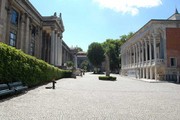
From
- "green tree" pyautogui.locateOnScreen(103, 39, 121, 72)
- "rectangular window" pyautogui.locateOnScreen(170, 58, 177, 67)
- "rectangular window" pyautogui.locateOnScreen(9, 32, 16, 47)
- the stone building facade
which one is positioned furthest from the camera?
"green tree" pyautogui.locateOnScreen(103, 39, 121, 72)

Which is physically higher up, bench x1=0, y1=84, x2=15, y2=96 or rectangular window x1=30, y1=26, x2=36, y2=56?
rectangular window x1=30, y1=26, x2=36, y2=56

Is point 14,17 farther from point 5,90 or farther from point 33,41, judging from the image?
point 5,90

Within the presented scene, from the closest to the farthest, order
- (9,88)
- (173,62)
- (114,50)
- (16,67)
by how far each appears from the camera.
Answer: (9,88), (16,67), (173,62), (114,50)

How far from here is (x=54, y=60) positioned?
38.8 metres

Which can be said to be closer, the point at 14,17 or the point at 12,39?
the point at 12,39

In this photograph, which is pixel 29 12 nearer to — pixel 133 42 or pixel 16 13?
pixel 16 13

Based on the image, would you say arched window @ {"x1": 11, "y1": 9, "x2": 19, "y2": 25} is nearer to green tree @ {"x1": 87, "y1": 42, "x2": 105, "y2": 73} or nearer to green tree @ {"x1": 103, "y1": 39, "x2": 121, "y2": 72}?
green tree @ {"x1": 87, "y1": 42, "x2": 105, "y2": 73}

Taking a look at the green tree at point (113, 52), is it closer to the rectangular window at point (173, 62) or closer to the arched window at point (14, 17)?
the rectangular window at point (173, 62)

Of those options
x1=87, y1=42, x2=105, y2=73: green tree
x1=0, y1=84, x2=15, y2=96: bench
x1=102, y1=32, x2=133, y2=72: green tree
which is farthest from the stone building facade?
x1=102, y1=32, x2=133, y2=72: green tree

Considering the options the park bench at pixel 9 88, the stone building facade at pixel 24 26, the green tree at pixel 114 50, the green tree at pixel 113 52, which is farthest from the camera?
the green tree at pixel 114 50

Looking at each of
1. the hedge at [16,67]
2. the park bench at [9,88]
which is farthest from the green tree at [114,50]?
the park bench at [9,88]

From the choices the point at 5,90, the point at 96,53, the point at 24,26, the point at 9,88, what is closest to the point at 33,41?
the point at 24,26

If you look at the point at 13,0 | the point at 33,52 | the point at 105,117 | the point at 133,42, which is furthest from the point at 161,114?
the point at 133,42

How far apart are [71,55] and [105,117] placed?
292ft
